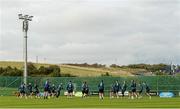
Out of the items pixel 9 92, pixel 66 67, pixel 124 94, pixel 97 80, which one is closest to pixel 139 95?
pixel 124 94

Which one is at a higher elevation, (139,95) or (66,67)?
(66,67)

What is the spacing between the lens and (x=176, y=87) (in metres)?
67.6

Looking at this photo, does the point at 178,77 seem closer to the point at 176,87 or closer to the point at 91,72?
the point at 176,87

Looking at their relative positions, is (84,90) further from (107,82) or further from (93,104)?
(93,104)

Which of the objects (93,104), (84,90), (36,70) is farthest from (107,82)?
(36,70)

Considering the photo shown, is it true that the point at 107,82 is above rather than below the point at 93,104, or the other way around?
above

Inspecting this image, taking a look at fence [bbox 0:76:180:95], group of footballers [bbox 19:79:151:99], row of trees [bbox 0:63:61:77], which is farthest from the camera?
row of trees [bbox 0:63:61:77]

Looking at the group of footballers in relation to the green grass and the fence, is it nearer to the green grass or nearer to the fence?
the fence

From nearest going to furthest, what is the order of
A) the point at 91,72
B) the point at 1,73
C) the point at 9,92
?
the point at 9,92 < the point at 1,73 < the point at 91,72

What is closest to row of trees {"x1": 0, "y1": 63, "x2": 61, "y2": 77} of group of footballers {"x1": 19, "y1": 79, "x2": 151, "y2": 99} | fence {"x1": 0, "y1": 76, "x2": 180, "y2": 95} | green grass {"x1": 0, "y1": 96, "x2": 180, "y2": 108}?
fence {"x1": 0, "y1": 76, "x2": 180, "y2": 95}

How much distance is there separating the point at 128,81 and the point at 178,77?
20.9 feet

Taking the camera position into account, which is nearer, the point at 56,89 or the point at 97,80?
the point at 56,89

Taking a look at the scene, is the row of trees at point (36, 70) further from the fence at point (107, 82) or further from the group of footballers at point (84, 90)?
the group of footballers at point (84, 90)

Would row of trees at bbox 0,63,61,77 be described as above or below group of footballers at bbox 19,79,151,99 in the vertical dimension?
above
